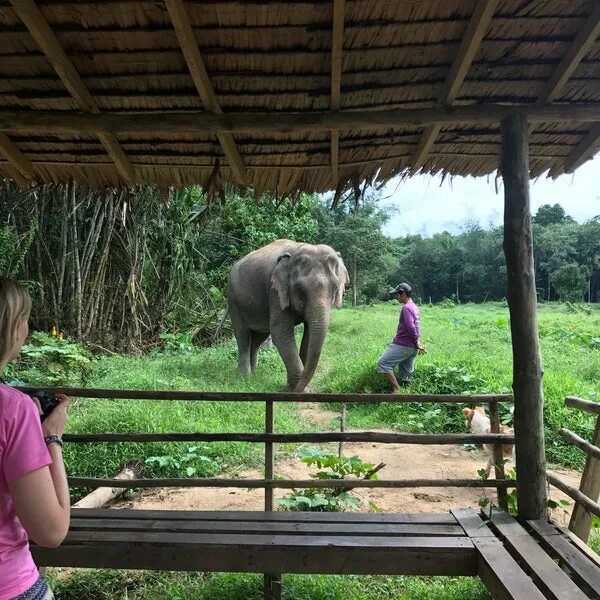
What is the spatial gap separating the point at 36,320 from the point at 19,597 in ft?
32.5

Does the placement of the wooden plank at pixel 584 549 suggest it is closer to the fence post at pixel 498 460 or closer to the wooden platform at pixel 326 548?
the wooden platform at pixel 326 548

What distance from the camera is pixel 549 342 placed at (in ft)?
41.2

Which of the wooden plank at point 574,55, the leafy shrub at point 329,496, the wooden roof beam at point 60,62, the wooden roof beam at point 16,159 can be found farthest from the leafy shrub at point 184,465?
the wooden plank at point 574,55

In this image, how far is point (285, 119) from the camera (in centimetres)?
307

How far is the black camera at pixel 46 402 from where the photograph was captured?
1.62 metres

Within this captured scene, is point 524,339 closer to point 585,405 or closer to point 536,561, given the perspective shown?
point 585,405

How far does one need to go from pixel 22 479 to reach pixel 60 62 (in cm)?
212

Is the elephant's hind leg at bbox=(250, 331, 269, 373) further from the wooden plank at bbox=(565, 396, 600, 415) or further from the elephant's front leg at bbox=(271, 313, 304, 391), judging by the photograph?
the wooden plank at bbox=(565, 396, 600, 415)

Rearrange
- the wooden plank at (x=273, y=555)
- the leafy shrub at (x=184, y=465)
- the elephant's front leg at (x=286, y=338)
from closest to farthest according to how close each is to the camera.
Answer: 1. the wooden plank at (x=273, y=555)
2. the leafy shrub at (x=184, y=465)
3. the elephant's front leg at (x=286, y=338)

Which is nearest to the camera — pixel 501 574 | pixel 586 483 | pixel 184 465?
pixel 501 574

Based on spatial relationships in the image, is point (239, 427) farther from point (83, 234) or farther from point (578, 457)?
point (83, 234)

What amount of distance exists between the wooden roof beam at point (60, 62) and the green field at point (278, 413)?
2870mm

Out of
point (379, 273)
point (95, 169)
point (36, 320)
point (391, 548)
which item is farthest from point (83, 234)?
point (379, 273)

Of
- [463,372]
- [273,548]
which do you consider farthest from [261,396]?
[463,372]
